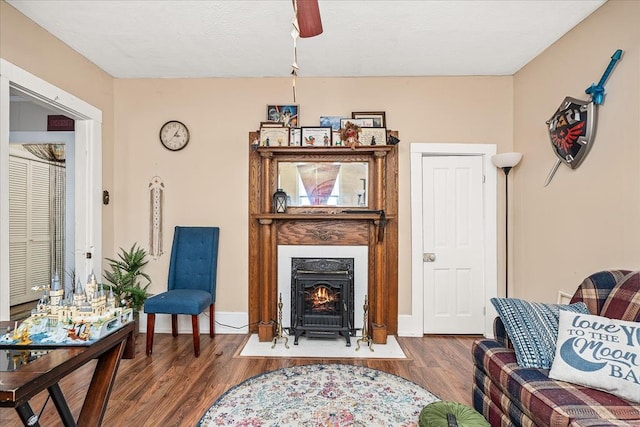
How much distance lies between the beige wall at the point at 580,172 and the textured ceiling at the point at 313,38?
251mm

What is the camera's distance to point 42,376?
49.7 inches

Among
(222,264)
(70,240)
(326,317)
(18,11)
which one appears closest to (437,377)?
(326,317)

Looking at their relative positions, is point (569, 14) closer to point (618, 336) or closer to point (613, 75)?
point (613, 75)

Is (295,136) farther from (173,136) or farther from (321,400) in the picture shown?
(321,400)

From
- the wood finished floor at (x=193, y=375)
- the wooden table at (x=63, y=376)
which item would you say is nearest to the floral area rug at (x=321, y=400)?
the wood finished floor at (x=193, y=375)

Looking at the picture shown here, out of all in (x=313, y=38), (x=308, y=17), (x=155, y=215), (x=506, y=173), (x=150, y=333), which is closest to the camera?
(x=308, y=17)

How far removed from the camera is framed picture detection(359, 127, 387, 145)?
11.3ft

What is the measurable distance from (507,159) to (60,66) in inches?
167

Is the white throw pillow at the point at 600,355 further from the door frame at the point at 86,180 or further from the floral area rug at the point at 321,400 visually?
the door frame at the point at 86,180

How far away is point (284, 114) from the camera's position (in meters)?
3.55

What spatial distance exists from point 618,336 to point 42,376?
255 centimetres

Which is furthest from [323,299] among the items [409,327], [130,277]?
[130,277]

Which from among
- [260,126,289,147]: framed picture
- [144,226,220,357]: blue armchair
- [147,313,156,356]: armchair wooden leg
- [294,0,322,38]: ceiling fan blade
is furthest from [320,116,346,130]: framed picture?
[147,313,156,356]: armchair wooden leg

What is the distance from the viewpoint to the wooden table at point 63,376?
3.89 feet
